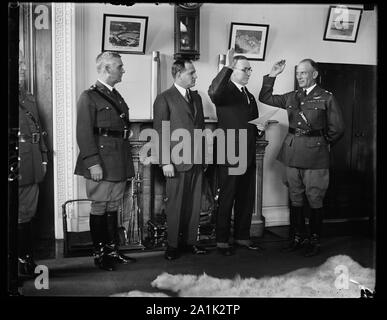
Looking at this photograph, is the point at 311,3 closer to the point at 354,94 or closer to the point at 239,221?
the point at 354,94

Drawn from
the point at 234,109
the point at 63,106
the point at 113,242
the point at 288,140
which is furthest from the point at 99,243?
the point at 288,140

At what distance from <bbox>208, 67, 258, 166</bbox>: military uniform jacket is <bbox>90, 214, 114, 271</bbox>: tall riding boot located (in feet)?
2.12

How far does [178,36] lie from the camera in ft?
6.89

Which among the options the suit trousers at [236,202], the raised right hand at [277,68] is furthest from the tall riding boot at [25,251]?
the raised right hand at [277,68]

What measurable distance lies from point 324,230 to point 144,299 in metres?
0.92

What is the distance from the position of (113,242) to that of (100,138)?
18.9 inches

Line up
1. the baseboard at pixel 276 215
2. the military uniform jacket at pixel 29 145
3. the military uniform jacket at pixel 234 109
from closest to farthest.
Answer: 1. the military uniform jacket at pixel 29 145
2. the military uniform jacket at pixel 234 109
3. the baseboard at pixel 276 215

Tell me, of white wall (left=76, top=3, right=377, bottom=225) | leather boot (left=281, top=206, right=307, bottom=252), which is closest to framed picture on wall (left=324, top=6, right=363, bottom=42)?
white wall (left=76, top=3, right=377, bottom=225)

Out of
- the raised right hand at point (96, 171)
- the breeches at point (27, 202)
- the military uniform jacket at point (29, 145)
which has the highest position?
the military uniform jacket at point (29, 145)

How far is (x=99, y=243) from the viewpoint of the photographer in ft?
6.90

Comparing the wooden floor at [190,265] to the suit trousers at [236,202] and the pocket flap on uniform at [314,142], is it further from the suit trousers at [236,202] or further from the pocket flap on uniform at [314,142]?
the pocket flap on uniform at [314,142]

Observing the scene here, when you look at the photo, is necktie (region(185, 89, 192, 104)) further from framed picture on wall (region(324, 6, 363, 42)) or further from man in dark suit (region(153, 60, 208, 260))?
framed picture on wall (region(324, 6, 363, 42))

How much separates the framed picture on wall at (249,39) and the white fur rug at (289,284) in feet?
3.38

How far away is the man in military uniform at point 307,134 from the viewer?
2.19 meters
